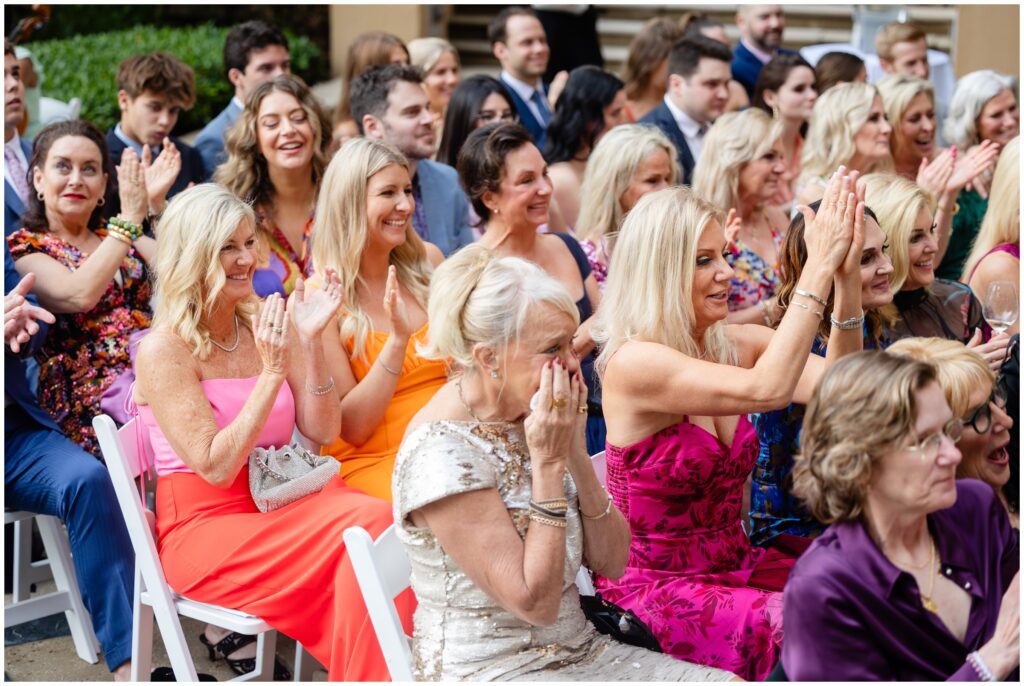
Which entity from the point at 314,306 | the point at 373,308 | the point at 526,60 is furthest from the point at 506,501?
the point at 526,60

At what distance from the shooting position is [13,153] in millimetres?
5117

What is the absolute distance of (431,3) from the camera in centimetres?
1240

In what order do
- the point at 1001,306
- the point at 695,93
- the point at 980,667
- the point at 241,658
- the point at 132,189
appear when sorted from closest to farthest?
the point at 980,667
the point at 1001,306
the point at 241,658
the point at 132,189
the point at 695,93

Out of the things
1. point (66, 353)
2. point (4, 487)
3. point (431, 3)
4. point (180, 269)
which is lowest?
point (4, 487)

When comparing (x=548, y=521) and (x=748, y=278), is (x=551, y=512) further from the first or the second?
(x=748, y=278)

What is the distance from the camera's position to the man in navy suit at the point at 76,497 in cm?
393

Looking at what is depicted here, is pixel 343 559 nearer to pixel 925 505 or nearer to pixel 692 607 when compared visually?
pixel 692 607

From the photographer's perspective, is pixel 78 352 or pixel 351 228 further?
pixel 78 352

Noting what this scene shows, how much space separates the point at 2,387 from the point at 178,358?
0.74m

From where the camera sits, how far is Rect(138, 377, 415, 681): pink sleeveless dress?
10.9 feet

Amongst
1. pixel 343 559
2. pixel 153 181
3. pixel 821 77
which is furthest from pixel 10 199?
pixel 821 77

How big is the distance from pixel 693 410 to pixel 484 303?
2.16ft

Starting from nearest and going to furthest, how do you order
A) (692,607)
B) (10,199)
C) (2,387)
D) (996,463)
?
(692,607)
(996,463)
(2,387)
(10,199)

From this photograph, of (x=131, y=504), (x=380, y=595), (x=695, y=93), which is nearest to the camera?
(x=380, y=595)
